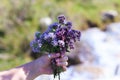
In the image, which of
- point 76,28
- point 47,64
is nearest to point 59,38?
point 47,64

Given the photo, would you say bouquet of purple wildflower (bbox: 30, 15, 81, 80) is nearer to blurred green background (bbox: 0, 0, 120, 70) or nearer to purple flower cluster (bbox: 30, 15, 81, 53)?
purple flower cluster (bbox: 30, 15, 81, 53)

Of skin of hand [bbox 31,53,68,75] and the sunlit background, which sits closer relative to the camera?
skin of hand [bbox 31,53,68,75]

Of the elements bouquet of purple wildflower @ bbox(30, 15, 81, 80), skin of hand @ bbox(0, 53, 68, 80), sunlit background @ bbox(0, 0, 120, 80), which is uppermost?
sunlit background @ bbox(0, 0, 120, 80)

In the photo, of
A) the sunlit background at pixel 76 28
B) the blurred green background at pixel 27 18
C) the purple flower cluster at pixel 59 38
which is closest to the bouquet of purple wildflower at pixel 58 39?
the purple flower cluster at pixel 59 38

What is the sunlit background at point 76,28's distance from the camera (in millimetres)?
9127

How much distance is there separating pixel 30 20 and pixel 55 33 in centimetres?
719

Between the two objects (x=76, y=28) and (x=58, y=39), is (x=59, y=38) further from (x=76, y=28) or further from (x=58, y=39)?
(x=76, y=28)

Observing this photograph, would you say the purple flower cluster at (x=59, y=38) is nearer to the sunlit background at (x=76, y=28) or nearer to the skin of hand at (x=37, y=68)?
the skin of hand at (x=37, y=68)

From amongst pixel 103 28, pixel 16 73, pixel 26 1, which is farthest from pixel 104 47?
pixel 16 73

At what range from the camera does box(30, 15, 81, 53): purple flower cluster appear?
3.42 meters

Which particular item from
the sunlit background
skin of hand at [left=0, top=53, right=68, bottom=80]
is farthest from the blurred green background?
skin of hand at [left=0, top=53, right=68, bottom=80]

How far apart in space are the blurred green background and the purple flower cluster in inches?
190

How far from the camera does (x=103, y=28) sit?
12.2m

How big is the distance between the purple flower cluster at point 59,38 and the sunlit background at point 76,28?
439 centimetres
